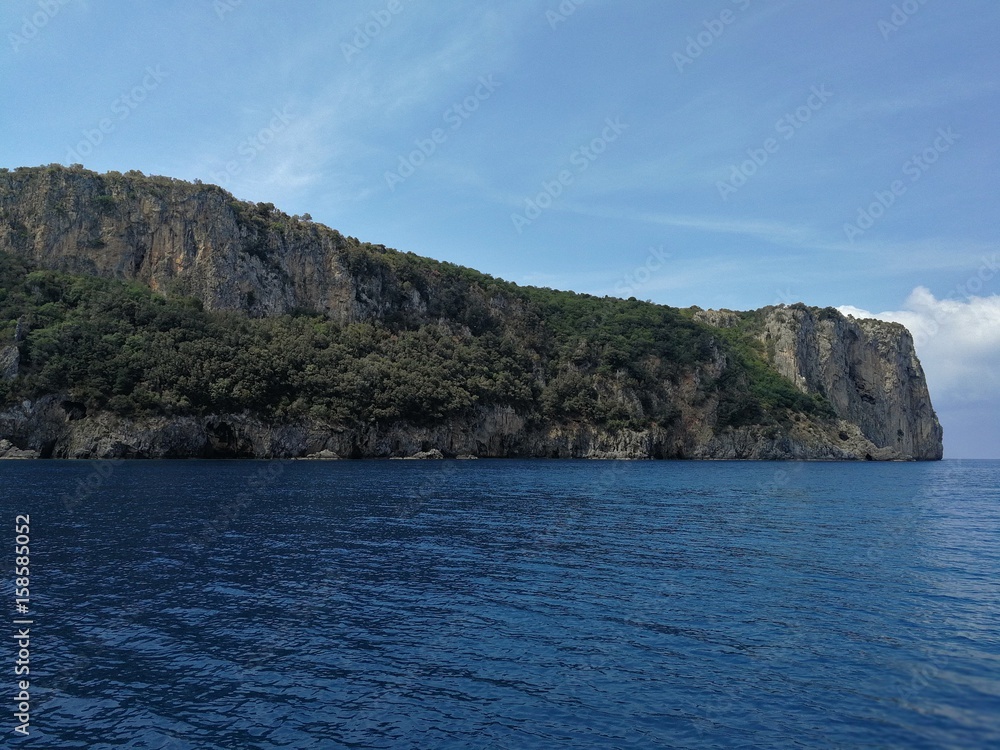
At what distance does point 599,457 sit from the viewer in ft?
416

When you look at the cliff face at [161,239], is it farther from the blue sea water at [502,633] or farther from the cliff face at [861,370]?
the cliff face at [861,370]

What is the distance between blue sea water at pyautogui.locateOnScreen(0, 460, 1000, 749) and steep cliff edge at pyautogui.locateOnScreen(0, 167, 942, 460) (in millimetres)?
60438

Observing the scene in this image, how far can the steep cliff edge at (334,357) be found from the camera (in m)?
91.9

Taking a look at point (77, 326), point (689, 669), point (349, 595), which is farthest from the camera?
point (77, 326)

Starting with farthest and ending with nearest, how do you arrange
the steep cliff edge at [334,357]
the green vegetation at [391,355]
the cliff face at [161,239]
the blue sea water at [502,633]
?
1. the cliff face at [161,239]
2. the green vegetation at [391,355]
3. the steep cliff edge at [334,357]
4. the blue sea water at [502,633]

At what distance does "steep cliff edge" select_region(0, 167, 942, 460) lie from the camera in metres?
91.9

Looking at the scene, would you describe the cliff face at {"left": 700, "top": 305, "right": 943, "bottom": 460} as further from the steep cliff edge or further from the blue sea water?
the blue sea water

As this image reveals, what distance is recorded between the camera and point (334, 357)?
112m

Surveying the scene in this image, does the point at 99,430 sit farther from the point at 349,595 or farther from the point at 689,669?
the point at 689,669

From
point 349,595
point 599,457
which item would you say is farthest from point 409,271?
point 349,595

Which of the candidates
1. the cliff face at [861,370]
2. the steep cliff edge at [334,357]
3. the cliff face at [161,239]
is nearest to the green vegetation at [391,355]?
the steep cliff edge at [334,357]

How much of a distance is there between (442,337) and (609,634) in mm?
120102

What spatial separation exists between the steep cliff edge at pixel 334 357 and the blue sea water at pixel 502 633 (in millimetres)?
60438

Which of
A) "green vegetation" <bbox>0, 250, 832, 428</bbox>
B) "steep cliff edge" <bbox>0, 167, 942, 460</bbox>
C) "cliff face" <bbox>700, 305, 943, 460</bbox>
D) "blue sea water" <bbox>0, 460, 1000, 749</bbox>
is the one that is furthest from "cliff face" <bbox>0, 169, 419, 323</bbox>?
"cliff face" <bbox>700, 305, 943, 460</bbox>
